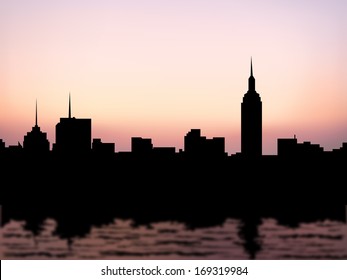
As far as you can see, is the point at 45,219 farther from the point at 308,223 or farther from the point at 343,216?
the point at 343,216

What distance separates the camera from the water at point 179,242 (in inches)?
3100

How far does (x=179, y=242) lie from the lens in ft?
320

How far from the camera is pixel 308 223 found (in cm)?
13688

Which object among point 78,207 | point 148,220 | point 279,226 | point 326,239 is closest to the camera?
point 326,239

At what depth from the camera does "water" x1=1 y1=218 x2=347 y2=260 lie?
78750 mm

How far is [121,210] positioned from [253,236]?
76635 mm

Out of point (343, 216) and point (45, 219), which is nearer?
point (45, 219)

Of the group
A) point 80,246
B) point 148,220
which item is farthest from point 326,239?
point 148,220
